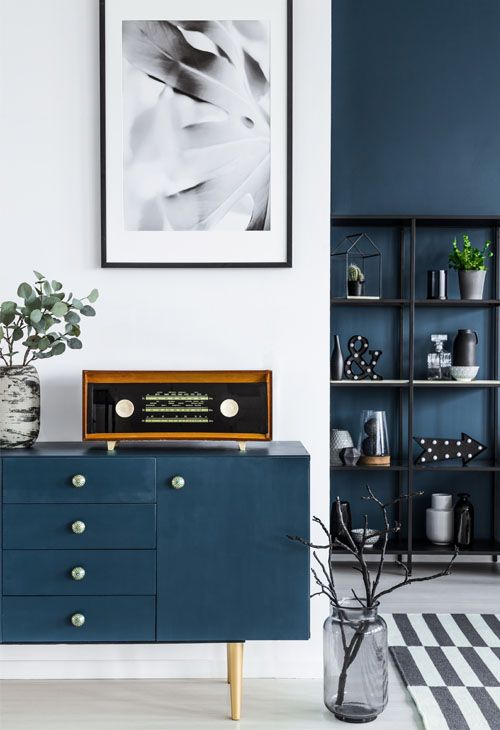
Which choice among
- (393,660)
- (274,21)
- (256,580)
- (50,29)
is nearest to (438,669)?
(393,660)

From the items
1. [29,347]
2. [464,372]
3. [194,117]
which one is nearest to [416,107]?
[464,372]

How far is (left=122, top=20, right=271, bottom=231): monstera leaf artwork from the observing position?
243 centimetres

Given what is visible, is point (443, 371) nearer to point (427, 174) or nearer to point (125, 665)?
point (427, 174)

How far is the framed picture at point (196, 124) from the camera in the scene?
2434mm

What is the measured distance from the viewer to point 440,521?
3.92m

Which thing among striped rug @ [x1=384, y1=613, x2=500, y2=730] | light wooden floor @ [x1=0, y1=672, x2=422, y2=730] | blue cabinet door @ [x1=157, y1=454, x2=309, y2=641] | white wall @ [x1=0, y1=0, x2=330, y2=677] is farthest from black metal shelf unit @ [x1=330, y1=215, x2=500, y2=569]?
blue cabinet door @ [x1=157, y1=454, x2=309, y2=641]

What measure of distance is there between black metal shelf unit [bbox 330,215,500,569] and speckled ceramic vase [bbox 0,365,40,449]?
1.90 m

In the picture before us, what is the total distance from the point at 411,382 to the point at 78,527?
2.17 metres

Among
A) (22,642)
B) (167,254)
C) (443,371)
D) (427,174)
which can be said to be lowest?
(22,642)

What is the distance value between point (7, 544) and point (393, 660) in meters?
1.36

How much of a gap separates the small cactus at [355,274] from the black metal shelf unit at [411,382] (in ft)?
0.37

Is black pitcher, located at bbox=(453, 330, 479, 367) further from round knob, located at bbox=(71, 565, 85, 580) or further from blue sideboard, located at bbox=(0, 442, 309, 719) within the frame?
round knob, located at bbox=(71, 565, 85, 580)

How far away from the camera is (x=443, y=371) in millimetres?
4008

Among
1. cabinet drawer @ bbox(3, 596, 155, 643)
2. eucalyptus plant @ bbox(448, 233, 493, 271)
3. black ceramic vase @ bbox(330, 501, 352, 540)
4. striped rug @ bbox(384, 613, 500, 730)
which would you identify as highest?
eucalyptus plant @ bbox(448, 233, 493, 271)
